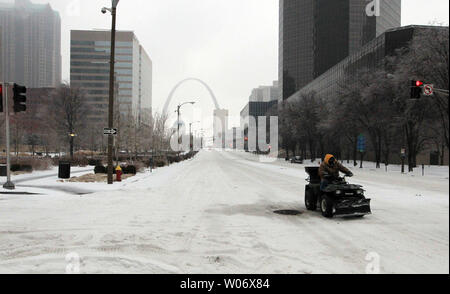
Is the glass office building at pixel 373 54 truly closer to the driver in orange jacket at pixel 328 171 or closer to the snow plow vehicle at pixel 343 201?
the driver in orange jacket at pixel 328 171

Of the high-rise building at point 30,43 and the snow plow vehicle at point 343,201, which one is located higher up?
the high-rise building at point 30,43

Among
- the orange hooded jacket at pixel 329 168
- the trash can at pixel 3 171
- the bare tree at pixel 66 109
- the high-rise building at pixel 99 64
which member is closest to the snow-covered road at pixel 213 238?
the orange hooded jacket at pixel 329 168

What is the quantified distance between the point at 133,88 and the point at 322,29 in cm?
10364

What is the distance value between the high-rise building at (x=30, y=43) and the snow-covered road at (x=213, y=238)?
171ft

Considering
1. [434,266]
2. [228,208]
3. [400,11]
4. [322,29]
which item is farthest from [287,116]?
[322,29]

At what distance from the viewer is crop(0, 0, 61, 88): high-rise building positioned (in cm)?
5441

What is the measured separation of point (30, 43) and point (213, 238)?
254 ft

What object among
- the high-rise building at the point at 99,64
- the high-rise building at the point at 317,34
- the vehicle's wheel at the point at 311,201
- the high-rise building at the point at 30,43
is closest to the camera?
the vehicle's wheel at the point at 311,201

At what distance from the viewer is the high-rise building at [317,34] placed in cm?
12525

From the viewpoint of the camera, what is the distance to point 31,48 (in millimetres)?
67000

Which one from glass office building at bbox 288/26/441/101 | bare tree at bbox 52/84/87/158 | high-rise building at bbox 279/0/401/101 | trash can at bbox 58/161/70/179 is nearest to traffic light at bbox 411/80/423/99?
trash can at bbox 58/161/70/179

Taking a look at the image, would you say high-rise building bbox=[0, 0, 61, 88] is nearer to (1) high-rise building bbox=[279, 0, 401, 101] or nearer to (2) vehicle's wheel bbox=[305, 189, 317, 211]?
(2) vehicle's wheel bbox=[305, 189, 317, 211]

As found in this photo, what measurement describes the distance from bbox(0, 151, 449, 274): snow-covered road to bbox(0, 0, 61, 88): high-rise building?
5224cm
